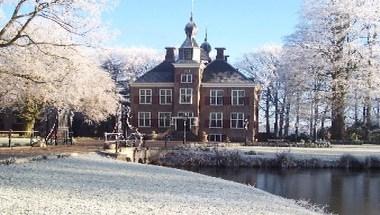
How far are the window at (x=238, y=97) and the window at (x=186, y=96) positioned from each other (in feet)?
13.0

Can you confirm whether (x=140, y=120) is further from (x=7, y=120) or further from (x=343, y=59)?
(x=343, y=59)

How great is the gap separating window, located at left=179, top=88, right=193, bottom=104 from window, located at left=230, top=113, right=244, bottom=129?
4268 mm

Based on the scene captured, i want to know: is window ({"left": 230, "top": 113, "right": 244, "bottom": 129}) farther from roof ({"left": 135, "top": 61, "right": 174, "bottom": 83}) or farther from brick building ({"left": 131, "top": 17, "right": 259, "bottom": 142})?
roof ({"left": 135, "top": 61, "right": 174, "bottom": 83})

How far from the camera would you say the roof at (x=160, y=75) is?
56188 millimetres

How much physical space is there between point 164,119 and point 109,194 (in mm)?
44113

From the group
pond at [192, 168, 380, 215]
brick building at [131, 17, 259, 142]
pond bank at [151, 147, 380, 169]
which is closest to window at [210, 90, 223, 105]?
brick building at [131, 17, 259, 142]

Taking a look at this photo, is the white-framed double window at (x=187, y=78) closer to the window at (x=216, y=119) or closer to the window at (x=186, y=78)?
the window at (x=186, y=78)

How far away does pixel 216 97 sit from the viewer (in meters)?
55.3

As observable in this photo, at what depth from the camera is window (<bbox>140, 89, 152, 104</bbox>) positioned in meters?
56.2

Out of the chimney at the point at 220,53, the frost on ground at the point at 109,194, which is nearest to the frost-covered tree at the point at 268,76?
the chimney at the point at 220,53

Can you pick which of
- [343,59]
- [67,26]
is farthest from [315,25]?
[67,26]

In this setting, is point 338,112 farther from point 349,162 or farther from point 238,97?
point 349,162

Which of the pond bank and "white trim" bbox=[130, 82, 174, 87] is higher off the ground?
"white trim" bbox=[130, 82, 174, 87]

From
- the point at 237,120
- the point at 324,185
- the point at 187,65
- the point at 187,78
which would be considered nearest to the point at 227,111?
the point at 237,120
